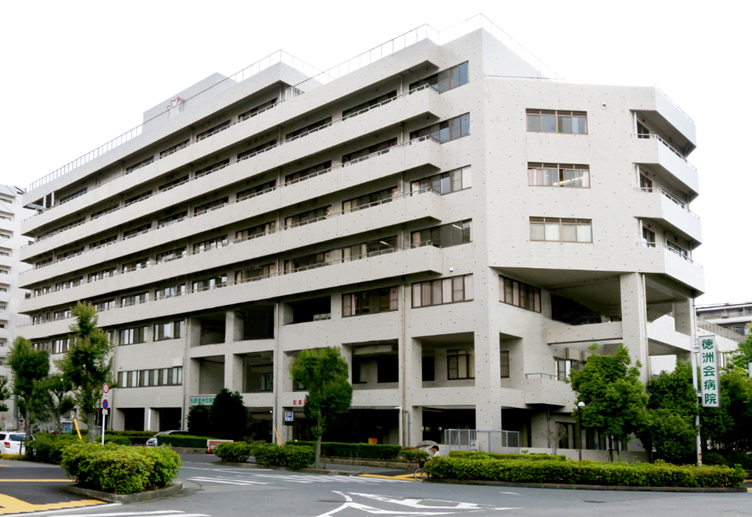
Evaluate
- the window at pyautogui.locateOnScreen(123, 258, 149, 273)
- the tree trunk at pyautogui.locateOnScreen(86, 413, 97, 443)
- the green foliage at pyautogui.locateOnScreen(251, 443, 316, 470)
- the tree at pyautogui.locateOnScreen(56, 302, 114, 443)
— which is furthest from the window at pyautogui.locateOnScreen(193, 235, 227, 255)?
the tree trunk at pyautogui.locateOnScreen(86, 413, 97, 443)

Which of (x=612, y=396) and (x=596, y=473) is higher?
(x=612, y=396)

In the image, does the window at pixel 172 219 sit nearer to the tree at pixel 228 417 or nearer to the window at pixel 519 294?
the tree at pixel 228 417

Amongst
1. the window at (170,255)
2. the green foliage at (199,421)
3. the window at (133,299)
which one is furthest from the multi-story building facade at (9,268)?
the green foliage at (199,421)

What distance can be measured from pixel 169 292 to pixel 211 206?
9.49 metres

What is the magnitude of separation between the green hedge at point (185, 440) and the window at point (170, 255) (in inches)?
706

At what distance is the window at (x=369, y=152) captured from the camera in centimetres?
5216

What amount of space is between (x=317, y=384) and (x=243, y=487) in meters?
14.7

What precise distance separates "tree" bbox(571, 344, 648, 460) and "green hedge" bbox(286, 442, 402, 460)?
10.9 m

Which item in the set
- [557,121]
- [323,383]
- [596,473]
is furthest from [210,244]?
[596,473]

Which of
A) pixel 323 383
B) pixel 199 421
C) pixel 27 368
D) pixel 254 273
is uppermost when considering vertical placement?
pixel 254 273

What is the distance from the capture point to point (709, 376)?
4266 cm

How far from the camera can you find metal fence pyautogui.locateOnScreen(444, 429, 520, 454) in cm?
4294

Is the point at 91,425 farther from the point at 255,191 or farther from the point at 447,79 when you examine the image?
the point at 447,79

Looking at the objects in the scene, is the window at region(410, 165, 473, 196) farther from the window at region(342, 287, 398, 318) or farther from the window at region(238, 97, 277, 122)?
the window at region(238, 97, 277, 122)
